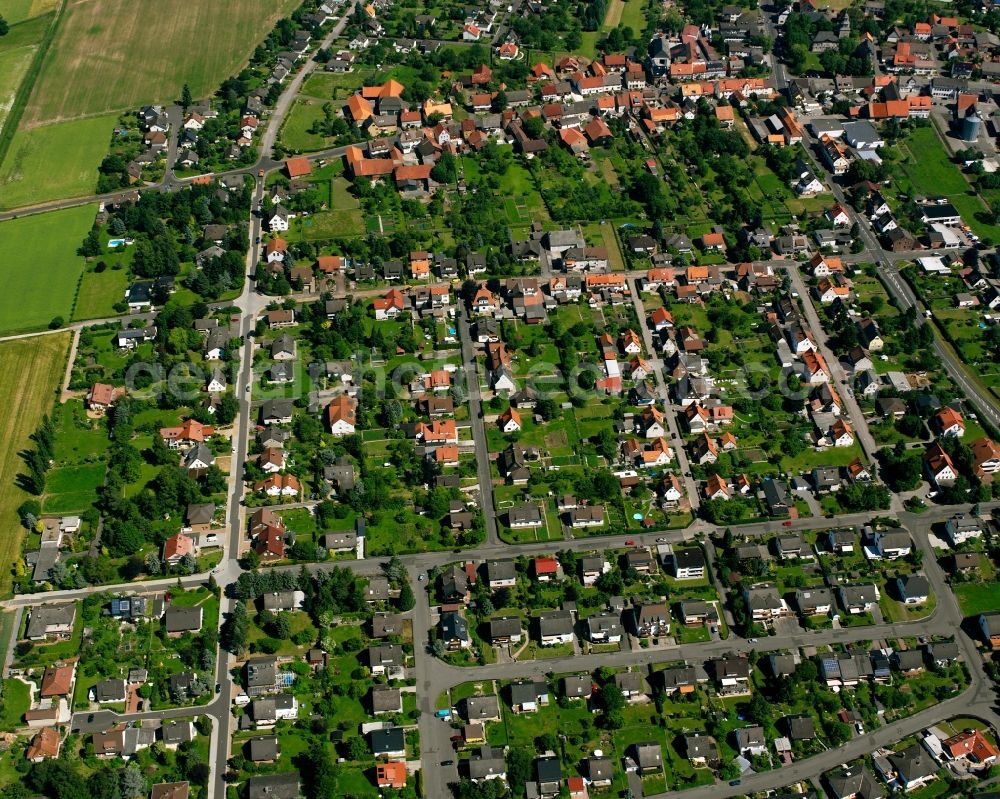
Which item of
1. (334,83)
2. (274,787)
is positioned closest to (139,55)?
(334,83)

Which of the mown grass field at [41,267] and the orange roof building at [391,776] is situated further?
the mown grass field at [41,267]

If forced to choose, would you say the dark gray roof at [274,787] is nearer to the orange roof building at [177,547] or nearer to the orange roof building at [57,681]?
the orange roof building at [57,681]

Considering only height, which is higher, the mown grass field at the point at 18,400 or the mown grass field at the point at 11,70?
the mown grass field at the point at 11,70

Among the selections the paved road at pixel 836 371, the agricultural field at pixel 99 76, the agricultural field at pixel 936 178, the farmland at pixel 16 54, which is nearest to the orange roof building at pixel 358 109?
the agricultural field at pixel 99 76

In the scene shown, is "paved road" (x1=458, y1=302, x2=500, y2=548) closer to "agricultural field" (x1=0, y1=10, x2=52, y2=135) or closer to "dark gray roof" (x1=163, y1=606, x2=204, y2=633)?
"dark gray roof" (x1=163, y1=606, x2=204, y2=633)

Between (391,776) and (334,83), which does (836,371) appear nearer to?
(391,776)

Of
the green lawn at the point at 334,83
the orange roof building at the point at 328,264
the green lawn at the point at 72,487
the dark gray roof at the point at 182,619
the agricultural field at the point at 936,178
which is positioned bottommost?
the agricultural field at the point at 936,178

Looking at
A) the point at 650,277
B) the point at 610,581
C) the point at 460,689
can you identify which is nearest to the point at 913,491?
the point at 610,581
